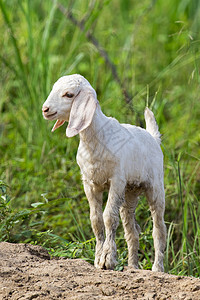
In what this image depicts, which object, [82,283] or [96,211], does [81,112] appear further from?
[82,283]

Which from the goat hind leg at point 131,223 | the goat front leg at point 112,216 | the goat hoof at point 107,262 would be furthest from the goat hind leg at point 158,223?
the goat hoof at point 107,262

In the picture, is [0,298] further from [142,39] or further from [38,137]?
[142,39]

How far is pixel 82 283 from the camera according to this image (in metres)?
2.87

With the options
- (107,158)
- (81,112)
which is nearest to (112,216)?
(107,158)

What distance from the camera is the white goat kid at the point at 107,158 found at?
3.08m

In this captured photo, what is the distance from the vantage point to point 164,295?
2725mm

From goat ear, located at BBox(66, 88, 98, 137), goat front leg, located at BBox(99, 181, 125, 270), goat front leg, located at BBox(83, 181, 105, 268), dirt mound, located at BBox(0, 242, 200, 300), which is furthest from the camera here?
goat front leg, located at BBox(83, 181, 105, 268)

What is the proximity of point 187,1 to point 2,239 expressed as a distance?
6151mm

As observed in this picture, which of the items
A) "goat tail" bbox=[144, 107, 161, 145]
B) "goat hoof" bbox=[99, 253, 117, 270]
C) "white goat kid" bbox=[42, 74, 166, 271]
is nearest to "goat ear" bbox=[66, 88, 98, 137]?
"white goat kid" bbox=[42, 74, 166, 271]

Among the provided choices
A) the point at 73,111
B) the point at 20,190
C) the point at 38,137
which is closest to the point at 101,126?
the point at 73,111

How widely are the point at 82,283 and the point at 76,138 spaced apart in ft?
9.56

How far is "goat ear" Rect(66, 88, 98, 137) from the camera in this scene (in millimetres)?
3025

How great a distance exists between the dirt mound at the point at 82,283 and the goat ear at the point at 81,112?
2.60 ft

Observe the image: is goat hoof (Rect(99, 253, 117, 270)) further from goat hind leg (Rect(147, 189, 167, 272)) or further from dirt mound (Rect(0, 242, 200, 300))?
goat hind leg (Rect(147, 189, 167, 272))
